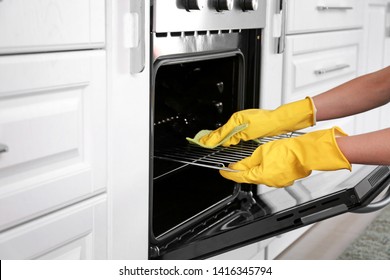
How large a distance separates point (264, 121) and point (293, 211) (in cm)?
29

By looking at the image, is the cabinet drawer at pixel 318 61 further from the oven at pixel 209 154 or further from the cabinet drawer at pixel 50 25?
the cabinet drawer at pixel 50 25

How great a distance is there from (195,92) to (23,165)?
2.57 ft

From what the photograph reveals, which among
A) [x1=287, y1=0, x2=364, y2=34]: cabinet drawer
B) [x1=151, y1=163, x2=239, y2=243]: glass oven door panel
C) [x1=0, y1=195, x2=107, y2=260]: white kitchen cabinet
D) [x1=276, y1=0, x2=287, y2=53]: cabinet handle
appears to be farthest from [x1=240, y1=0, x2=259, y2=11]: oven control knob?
[x1=0, y1=195, x2=107, y2=260]: white kitchen cabinet

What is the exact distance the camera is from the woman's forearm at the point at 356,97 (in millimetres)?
1737

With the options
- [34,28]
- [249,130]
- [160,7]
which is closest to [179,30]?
[160,7]

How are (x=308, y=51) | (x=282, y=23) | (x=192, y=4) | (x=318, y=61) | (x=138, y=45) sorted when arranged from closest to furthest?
(x=138, y=45) < (x=192, y=4) < (x=282, y=23) < (x=308, y=51) < (x=318, y=61)

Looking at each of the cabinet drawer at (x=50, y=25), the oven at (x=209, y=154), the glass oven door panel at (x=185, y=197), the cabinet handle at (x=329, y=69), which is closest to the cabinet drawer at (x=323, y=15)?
the cabinet handle at (x=329, y=69)

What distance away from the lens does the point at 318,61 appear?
94.5 inches

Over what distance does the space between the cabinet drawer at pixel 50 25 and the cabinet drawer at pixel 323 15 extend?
980mm

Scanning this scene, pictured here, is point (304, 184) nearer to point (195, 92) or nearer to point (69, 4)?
point (195, 92)

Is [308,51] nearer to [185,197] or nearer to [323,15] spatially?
[323,15]

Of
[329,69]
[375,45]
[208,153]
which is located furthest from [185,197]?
[375,45]

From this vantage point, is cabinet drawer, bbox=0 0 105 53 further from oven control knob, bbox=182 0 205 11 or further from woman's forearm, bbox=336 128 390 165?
woman's forearm, bbox=336 128 390 165

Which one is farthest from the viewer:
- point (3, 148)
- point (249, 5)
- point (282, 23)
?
point (282, 23)
